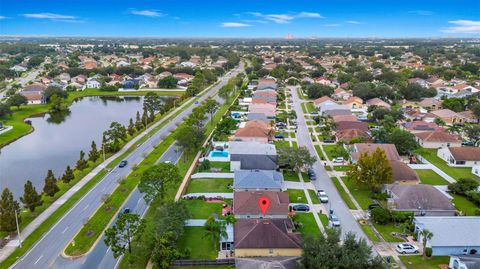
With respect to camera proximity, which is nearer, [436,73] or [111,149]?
[111,149]

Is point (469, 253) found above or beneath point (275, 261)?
beneath

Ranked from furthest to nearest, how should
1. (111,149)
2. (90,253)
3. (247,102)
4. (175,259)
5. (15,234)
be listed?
(247,102) < (111,149) < (15,234) < (90,253) < (175,259)

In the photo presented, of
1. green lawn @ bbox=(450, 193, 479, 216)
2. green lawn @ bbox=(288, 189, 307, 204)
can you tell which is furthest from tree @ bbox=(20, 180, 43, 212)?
green lawn @ bbox=(450, 193, 479, 216)

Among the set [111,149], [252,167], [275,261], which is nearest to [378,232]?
[275,261]

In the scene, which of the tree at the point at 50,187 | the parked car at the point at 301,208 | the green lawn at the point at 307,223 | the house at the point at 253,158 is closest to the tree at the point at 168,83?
the house at the point at 253,158

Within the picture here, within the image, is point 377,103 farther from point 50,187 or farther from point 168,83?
point 50,187

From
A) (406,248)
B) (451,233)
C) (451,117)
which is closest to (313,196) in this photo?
(406,248)

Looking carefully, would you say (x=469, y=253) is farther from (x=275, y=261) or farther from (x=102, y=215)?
(x=102, y=215)
